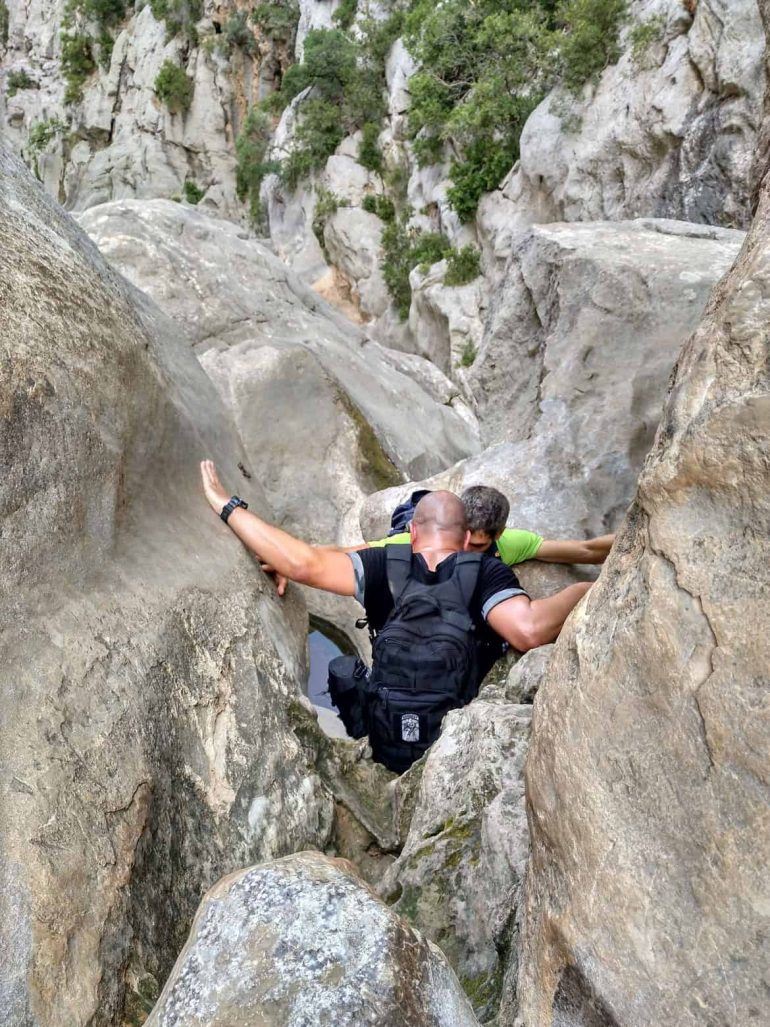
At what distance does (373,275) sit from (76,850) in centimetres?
2280

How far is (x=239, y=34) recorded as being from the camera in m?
32.1

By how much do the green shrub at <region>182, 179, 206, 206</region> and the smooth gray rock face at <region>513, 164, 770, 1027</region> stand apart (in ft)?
116

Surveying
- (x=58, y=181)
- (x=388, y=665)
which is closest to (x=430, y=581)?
(x=388, y=665)

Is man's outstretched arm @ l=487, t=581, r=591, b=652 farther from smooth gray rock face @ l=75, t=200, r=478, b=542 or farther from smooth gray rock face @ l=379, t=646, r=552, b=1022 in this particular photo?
smooth gray rock face @ l=75, t=200, r=478, b=542

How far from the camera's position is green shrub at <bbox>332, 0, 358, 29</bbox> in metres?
27.2

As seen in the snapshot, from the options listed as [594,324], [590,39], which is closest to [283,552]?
[594,324]

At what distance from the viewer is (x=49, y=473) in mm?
3047

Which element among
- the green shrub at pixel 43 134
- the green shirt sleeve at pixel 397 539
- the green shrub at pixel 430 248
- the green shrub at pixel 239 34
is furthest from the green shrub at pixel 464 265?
the green shrub at pixel 43 134

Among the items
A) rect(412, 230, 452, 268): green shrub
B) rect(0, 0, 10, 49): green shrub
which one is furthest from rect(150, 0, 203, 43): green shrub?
rect(412, 230, 452, 268): green shrub

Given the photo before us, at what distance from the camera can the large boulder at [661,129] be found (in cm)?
1173

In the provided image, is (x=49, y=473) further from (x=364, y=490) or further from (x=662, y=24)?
(x=662, y=24)

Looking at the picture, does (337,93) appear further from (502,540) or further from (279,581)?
(279,581)

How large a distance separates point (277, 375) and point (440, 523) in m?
4.72

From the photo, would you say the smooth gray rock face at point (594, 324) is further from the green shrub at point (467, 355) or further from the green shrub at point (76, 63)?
the green shrub at point (76, 63)
